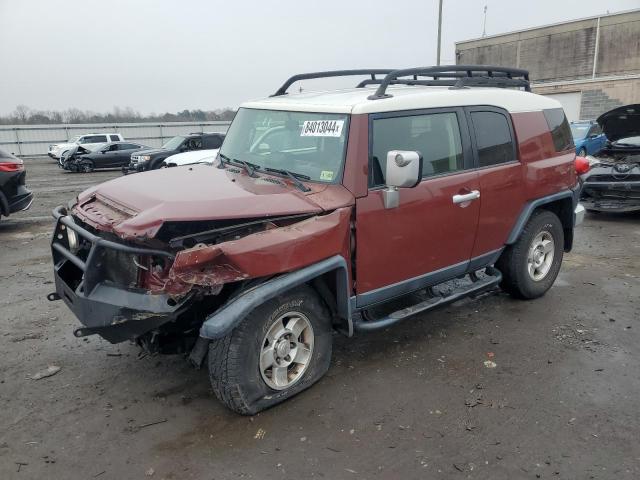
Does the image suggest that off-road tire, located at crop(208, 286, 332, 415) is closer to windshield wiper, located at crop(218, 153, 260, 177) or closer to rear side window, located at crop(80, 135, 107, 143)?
windshield wiper, located at crop(218, 153, 260, 177)

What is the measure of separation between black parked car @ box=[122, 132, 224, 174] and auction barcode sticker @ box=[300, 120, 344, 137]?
14.2 meters

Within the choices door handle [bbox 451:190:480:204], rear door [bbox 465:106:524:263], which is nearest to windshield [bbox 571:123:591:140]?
rear door [bbox 465:106:524:263]

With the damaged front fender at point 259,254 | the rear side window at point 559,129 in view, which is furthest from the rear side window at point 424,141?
the rear side window at point 559,129

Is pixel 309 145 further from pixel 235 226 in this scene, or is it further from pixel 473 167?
pixel 473 167

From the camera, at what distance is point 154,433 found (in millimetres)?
3182

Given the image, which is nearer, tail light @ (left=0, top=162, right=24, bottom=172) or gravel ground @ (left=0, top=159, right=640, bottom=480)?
gravel ground @ (left=0, top=159, right=640, bottom=480)

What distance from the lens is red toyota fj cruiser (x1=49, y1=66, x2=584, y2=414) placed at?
304 cm

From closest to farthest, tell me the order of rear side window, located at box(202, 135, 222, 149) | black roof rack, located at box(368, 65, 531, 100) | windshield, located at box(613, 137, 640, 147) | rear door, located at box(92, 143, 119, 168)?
black roof rack, located at box(368, 65, 531, 100)
windshield, located at box(613, 137, 640, 147)
rear side window, located at box(202, 135, 222, 149)
rear door, located at box(92, 143, 119, 168)

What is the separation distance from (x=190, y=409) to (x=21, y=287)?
365 centimetres

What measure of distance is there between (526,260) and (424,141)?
1878mm

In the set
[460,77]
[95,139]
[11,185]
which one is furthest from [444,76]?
[95,139]

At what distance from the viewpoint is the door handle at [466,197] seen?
408 cm

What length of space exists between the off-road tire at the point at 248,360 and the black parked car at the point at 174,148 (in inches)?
590

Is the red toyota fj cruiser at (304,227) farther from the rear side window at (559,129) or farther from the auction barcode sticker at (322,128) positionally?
the rear side window at (559,129)
